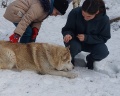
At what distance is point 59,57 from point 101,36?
→ 0.88m

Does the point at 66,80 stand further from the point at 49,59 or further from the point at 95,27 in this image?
the point at 95,27

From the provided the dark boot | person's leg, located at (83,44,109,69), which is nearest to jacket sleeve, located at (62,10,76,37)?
person's leg, located at (83,44,109,69)

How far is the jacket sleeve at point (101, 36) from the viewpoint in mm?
4391

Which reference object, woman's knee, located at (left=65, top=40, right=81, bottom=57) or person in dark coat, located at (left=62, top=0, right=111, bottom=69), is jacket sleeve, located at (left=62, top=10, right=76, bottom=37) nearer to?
person in dark coat, located at (left=62, top=0, right=111, bottom=69)

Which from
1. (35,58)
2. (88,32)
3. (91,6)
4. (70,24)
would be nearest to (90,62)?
(88,32)

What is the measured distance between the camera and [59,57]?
4.42 m

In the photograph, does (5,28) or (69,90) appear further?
(5,28)

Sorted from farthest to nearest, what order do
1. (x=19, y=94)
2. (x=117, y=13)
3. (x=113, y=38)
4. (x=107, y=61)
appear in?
(x=117, y=13) → (x=113, y=38) → (x=107, y=61) → (x=19, y=94)

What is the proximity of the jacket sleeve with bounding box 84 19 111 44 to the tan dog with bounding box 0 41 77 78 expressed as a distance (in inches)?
17.8

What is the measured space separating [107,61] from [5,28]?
3178mm

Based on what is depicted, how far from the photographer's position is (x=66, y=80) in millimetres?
4312

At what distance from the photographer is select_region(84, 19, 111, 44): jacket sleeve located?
4391mm

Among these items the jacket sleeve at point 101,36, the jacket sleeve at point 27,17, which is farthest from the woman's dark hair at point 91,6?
the jacket sleeve at point 27,17

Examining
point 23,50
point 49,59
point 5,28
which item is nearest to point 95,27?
point 49,59
